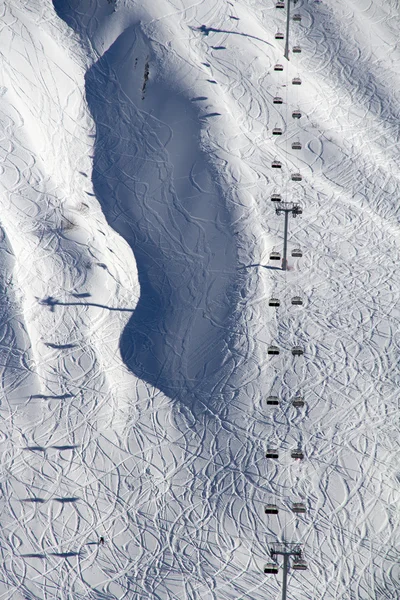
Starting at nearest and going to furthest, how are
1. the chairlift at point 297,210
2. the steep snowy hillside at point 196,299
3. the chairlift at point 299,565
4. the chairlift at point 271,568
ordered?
the chairlift at point 299,565, the chairlift at point 271,568, the steep snowy hillside at point 196,299, the chairlift at point 297,210

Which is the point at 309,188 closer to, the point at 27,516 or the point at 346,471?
the point at 346,471

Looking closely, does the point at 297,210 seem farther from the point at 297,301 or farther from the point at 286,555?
the point at 286,555

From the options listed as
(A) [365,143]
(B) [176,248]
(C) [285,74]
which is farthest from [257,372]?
(C) [285,74]

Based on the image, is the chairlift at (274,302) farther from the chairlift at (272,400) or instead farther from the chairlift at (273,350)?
the chairlift at (272,400)

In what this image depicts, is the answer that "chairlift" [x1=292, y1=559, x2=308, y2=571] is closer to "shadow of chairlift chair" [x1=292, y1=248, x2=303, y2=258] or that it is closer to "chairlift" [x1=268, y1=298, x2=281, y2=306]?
"chairlift" [x1=268, y1=298, x2=281, y2=306]

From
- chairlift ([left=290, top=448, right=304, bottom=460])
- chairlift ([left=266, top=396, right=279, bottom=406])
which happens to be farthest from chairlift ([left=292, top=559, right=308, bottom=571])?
chairlift ([left=266, top=396, right=279, bottom=406])

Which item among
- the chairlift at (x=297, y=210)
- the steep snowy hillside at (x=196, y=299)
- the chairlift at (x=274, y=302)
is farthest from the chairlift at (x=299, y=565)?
the chairlift at (x=297, y=210)
